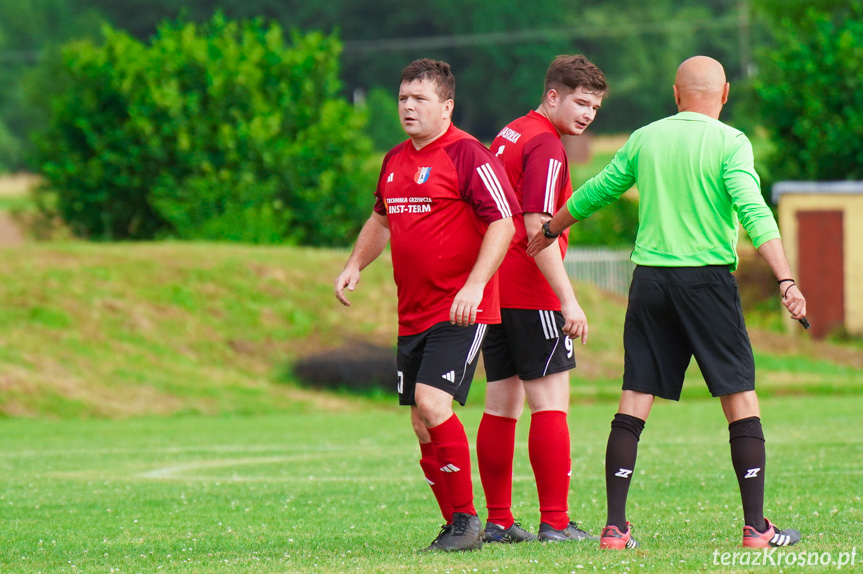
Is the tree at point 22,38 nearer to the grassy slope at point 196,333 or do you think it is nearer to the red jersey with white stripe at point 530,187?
the grassy slope at point 196,333

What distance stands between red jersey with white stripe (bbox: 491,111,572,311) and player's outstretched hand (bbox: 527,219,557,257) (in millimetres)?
225

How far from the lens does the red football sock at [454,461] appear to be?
6.10m

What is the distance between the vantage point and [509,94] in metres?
80.0

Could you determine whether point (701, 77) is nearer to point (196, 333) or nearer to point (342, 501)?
point (342, 501)

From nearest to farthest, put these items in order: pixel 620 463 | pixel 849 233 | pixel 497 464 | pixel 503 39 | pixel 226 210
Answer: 1. pixel 620 463
2. pixel 497 464
3. pixel 849 233
4. pixel 226 210
5. pixel 503 39

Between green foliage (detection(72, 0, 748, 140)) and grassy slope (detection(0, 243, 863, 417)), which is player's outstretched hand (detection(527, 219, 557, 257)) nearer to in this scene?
grassy slope (detection(0, 243, 863, 417))

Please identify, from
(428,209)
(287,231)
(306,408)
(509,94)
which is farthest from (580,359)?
(509,94)

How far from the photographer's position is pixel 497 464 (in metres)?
6.60

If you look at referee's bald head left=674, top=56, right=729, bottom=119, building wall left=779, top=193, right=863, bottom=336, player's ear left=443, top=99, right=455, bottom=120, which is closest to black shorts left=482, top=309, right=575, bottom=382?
player's ear left=443, top=99, right=455, bottom=120

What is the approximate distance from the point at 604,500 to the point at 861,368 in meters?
19.0

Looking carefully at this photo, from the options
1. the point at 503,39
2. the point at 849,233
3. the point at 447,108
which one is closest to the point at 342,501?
the point at 447,108

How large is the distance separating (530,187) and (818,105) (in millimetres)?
25985

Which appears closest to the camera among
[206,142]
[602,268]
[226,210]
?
[226,210]

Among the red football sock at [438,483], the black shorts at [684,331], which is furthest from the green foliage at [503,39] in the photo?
the black shorts at [684,331]
